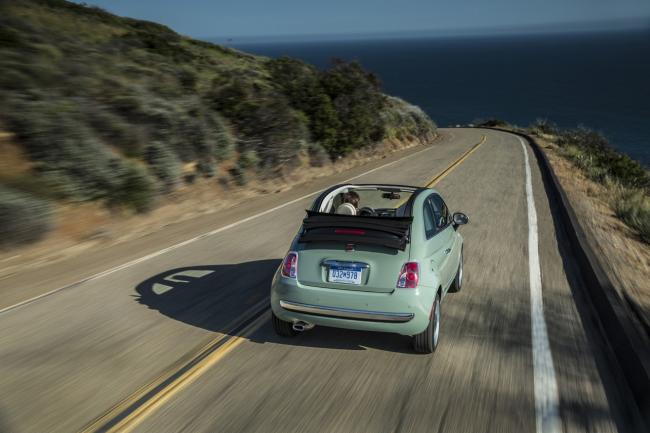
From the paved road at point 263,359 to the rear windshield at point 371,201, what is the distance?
4.71 feet

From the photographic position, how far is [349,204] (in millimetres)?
6816

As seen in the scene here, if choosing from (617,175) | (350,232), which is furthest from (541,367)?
(617,175)

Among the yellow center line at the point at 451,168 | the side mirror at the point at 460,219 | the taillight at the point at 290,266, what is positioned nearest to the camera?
the taillight at the point at 290,266

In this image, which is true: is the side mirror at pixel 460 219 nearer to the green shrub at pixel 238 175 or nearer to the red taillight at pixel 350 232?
the red taillight at pixel 350 232

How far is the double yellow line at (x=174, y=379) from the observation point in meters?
4.46

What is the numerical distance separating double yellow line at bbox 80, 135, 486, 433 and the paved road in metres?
0.05

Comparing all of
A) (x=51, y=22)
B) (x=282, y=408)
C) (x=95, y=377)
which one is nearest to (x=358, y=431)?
(x=282, y=408)

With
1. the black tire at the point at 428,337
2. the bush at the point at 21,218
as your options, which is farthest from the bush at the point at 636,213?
the bush at the point at 21,218

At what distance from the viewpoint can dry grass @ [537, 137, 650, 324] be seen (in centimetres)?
885

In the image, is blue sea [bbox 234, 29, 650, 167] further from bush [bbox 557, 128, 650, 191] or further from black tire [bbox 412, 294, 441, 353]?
black tire [bbox 412, 294, 441, 353]

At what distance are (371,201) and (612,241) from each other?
701 centimetres

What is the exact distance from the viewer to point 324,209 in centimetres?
677

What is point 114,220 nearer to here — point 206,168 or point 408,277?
point 206,168

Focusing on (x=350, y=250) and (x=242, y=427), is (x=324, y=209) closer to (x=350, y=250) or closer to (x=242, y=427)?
(x=350, y=250)
